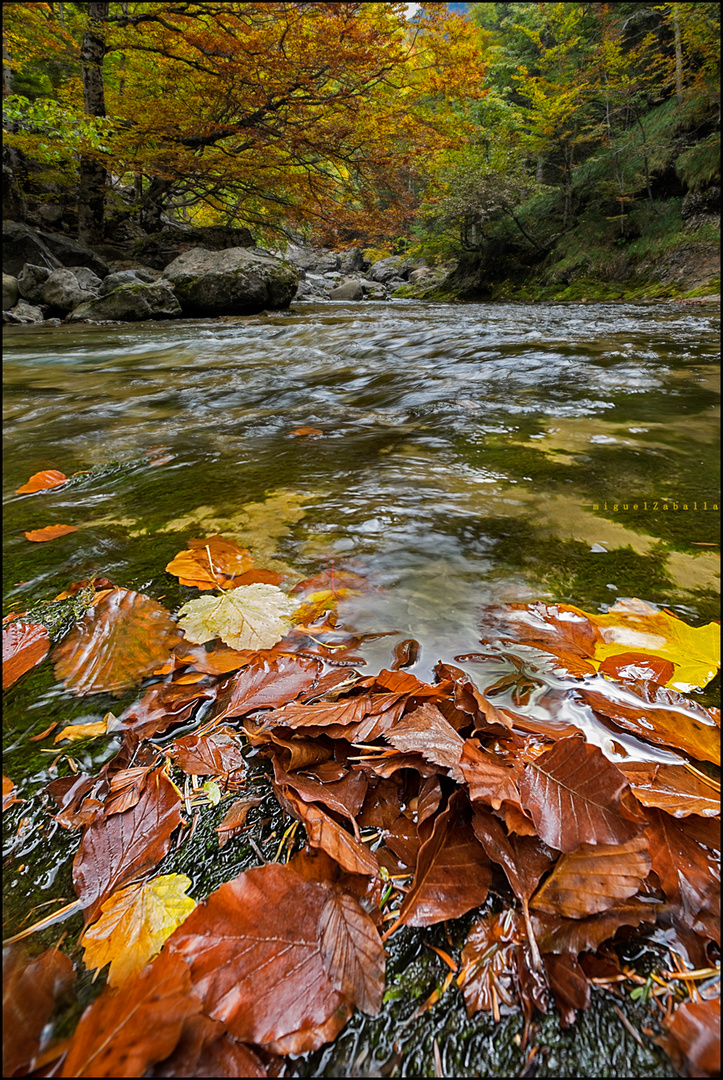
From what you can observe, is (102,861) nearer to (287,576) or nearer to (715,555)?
(287,576)

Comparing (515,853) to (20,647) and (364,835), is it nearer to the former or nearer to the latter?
(364,835)

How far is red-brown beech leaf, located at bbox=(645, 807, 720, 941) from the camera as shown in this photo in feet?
1.75

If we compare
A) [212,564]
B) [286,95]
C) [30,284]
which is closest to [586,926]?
[212,564]

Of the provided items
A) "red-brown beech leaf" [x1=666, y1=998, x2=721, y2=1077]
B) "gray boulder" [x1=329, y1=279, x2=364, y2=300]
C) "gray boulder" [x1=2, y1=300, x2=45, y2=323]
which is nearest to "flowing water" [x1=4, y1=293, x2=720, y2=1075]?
"red-brown beech leaf" [x1=666, y1=998, x2=721, y2=1077]

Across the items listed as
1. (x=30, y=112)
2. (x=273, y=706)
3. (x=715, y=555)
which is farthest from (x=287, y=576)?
(x=30, y=112)

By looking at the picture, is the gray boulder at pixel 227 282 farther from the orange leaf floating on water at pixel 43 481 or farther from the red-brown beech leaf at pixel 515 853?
the red-brown beech leaf at pixel 515 853

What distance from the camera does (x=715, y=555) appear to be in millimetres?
1324

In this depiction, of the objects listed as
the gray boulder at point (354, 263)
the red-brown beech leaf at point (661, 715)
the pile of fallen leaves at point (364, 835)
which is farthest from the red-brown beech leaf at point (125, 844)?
the gray boulder at point (354, 263)

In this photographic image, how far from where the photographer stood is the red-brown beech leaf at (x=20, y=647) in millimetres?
950

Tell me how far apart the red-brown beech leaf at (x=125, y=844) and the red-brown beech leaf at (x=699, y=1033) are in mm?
583

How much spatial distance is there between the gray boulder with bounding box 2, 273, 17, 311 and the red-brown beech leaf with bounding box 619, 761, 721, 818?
12.7 metres

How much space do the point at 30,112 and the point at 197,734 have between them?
11185mm

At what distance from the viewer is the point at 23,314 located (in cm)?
974

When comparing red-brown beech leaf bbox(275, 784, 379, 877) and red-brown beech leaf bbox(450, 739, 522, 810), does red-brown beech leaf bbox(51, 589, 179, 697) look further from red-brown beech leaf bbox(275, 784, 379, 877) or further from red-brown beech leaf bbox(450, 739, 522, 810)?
red-brown beech leaf bbox(450, 739, 522, 810)
